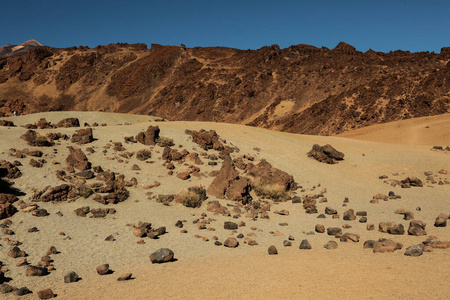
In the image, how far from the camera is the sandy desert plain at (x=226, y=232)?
232 inches

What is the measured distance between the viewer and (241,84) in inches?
2359

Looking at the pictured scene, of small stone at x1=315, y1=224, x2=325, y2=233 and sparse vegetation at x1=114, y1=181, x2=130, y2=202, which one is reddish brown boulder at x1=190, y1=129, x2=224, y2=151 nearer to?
sparse vegetation at x1=114, y1=181, x2=130, y2=202

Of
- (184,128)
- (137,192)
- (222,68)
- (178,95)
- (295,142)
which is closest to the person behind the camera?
(137,192)

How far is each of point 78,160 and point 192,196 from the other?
483 cm

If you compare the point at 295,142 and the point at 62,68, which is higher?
the point at 62,68

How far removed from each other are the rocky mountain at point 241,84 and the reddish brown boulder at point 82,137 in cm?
3297

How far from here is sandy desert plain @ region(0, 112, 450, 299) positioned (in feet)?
19.3

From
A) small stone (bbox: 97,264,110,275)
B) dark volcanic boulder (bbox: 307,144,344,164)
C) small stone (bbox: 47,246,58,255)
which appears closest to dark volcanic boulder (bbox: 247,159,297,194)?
dark volcanic boulder (bbox: 307,144,344,164)

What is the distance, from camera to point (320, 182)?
15602 mm

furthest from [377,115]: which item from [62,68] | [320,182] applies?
[62,68]

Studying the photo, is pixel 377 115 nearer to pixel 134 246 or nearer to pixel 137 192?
pixel 137 192

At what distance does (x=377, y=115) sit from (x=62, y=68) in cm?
6922

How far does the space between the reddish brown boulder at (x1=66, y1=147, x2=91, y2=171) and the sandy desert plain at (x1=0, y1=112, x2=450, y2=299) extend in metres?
0.26

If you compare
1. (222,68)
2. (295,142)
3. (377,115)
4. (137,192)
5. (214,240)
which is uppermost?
(222,68)
